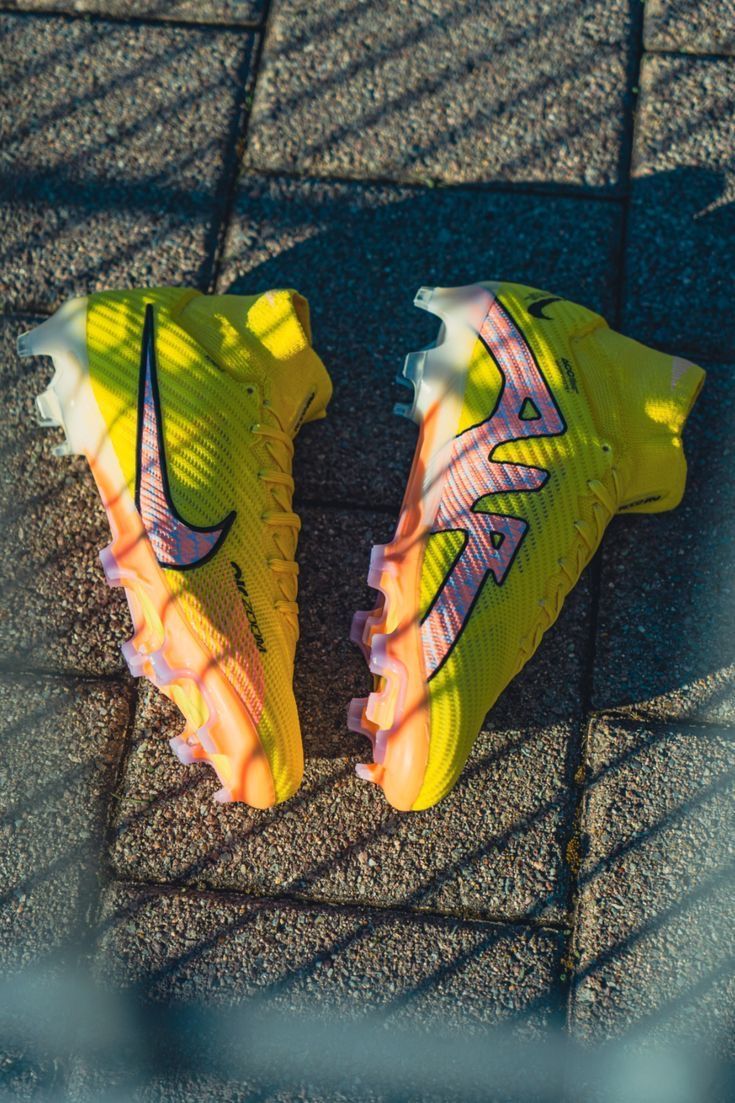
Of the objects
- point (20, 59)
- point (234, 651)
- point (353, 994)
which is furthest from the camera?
point (20, 59)

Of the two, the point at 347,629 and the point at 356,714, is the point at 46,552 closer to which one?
the point at 347,629

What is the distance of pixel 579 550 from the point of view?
225cm

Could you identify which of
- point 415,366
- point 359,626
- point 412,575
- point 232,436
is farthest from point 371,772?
point 415,366

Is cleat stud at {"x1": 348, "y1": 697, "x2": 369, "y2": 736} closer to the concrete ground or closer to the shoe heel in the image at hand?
the concrete ground

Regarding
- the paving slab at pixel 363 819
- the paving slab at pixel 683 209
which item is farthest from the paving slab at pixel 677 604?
the paving slab at pixel 683 209

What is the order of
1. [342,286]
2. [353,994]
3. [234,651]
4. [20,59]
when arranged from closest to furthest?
1. [234,651]
2. [353,994]
3. [342,286]
4. [20,59]

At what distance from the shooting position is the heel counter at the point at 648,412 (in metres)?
2.30

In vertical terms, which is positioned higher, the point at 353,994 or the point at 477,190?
the point at 477,190

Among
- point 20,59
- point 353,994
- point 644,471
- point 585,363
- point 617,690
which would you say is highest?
point 20,59

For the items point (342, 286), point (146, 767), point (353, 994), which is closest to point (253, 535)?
point (146, 767)

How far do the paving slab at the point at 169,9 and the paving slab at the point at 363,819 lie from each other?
1.76 metres

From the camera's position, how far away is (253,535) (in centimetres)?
216

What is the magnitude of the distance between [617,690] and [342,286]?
1.21 m

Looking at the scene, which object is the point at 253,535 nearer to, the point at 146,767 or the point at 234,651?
the point at 234,651
